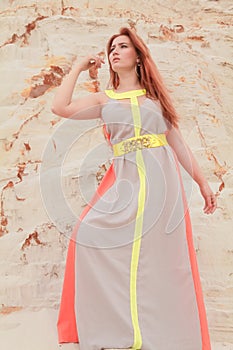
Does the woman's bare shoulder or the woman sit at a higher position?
the woman's bare shoulder

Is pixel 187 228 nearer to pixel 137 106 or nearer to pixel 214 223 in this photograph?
pixel 137 106

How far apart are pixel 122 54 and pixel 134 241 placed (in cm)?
60

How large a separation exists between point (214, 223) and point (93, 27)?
1198mm

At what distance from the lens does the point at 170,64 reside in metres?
2.96

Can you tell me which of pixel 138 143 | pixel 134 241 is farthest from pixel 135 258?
pixel 138 143

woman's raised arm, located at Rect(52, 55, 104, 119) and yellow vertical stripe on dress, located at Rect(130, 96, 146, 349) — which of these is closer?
yellow vertical stripe on dress, located at Rect(130, 96, 146, 349)

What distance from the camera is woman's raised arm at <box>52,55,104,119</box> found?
1897mm

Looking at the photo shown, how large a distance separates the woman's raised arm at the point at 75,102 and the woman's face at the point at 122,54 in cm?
5

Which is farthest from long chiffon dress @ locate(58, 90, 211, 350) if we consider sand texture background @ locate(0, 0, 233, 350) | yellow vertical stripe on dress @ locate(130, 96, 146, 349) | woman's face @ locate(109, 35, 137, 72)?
sand texture background @ locate(0, 0, 233, 350)

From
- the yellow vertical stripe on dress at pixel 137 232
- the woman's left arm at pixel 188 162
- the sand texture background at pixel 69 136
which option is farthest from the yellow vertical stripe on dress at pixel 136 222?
the sand texture background at pixel 69 136

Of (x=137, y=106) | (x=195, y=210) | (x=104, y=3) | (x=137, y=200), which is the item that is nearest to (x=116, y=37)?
(x=137, y=106)

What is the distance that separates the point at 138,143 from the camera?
1.88 meters

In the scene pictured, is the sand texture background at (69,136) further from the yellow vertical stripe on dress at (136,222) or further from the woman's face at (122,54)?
the woman's face at (122,54)

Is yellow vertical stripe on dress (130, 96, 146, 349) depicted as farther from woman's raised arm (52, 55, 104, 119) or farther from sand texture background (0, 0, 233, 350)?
sand texture background (0, 0, 233, 350)
